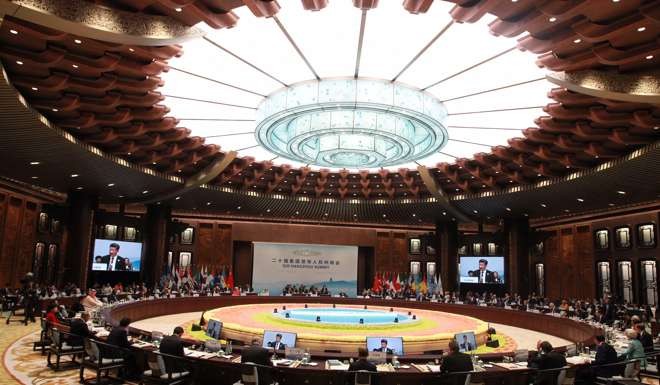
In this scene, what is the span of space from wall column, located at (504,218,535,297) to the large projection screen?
9502 mm

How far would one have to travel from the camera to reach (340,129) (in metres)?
13.3

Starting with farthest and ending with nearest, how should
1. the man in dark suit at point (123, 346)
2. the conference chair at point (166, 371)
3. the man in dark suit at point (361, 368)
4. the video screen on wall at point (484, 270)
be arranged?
the video screen on wall at point (484, 270) < the man in dark suit at point (123, 346) < the conference chair at point (166, 371) < the man in dark suit at point (361, 368)

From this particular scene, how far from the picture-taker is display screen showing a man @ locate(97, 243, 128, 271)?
82.7 ft

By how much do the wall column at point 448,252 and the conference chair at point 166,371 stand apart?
22545 millimetres

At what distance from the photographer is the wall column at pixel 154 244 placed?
25500 mm

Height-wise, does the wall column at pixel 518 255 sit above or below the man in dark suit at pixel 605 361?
above

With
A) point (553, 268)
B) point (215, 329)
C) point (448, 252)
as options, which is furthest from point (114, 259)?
point (553, 268)

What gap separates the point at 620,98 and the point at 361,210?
19.3 meters

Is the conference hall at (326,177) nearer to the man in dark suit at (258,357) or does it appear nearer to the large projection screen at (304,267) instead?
the man in dark suit at (258,357)

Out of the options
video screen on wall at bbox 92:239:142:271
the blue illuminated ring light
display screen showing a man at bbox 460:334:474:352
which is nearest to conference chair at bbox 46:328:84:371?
the blue illuminated ring light

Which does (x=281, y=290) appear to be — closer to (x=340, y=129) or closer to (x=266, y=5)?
(x=340, y=129)

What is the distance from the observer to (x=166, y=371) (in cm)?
753

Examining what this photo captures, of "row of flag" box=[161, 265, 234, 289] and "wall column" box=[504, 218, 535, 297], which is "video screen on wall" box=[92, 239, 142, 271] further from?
"wall column" box=[504, 218, 535, 297]

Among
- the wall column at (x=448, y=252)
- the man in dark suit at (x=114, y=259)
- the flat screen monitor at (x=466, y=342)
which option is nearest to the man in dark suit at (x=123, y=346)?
the flat screen monitor at (x=466, y=342)
